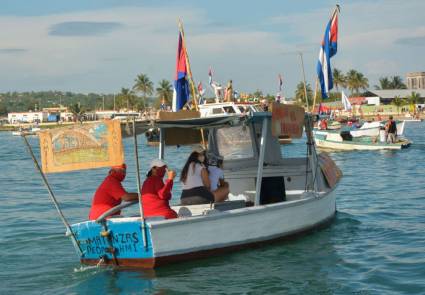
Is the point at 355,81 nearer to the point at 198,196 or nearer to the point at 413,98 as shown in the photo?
the point at 413,98

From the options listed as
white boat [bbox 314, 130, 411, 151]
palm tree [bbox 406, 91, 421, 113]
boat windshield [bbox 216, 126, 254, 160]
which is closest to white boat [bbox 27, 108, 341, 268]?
A: boat windshield [bbox 216, 126, 254, 160]

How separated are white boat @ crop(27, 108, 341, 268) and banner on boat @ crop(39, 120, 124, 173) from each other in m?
0.95

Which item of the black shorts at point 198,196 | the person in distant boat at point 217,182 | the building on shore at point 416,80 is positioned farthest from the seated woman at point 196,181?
the building on shore at point 416,80

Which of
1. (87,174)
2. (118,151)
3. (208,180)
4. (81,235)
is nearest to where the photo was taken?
(118,151)

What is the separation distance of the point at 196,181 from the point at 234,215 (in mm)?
1163

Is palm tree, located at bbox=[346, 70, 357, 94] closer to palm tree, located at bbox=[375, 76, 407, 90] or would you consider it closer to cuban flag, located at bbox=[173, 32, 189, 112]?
palm tree, located at bbox=[375, 76, 407, 90]

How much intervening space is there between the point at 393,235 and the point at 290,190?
233cm

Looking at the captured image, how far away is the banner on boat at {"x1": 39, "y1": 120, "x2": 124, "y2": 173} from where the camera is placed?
10586mm

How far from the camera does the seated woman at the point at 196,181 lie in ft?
42.1

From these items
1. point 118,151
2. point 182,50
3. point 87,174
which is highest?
point 182,50

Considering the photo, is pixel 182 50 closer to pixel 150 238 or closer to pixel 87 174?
pixel 150 238

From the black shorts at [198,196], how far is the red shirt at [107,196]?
1.71m

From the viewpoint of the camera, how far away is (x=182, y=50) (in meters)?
18.1

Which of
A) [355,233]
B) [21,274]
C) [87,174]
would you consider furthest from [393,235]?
[87,174]
